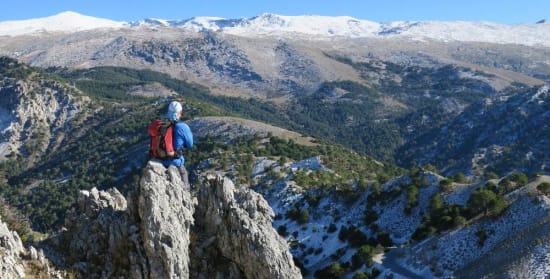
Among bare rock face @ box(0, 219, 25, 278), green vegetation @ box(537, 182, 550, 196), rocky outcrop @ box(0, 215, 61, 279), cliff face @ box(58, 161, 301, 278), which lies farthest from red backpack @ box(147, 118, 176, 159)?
green vegetation @ box(537, 182, 550, 196)

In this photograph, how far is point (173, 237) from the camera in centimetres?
2286

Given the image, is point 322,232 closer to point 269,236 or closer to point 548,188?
point 548,188

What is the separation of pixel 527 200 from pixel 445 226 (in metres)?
9.96

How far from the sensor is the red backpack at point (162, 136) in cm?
2339

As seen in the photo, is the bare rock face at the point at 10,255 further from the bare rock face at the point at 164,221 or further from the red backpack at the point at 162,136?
the red backpack at the point at 162,136

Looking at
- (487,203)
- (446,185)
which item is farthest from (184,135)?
(446,185)

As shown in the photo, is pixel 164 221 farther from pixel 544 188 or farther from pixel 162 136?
pixel 544 188

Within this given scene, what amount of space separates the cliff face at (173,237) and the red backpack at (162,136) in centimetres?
68

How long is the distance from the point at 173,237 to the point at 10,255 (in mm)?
6230

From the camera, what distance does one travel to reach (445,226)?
6650cm

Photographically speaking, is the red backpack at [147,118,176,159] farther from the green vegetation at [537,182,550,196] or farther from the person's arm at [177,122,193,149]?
the green vegetation at [537,182,550,196]

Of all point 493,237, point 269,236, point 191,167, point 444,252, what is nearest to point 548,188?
point 493,237

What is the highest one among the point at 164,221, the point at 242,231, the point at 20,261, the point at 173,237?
the point at 164,221

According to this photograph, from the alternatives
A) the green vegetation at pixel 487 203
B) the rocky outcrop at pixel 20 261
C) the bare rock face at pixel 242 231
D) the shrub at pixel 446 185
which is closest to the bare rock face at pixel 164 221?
the bare rock face at pixel 242 231
